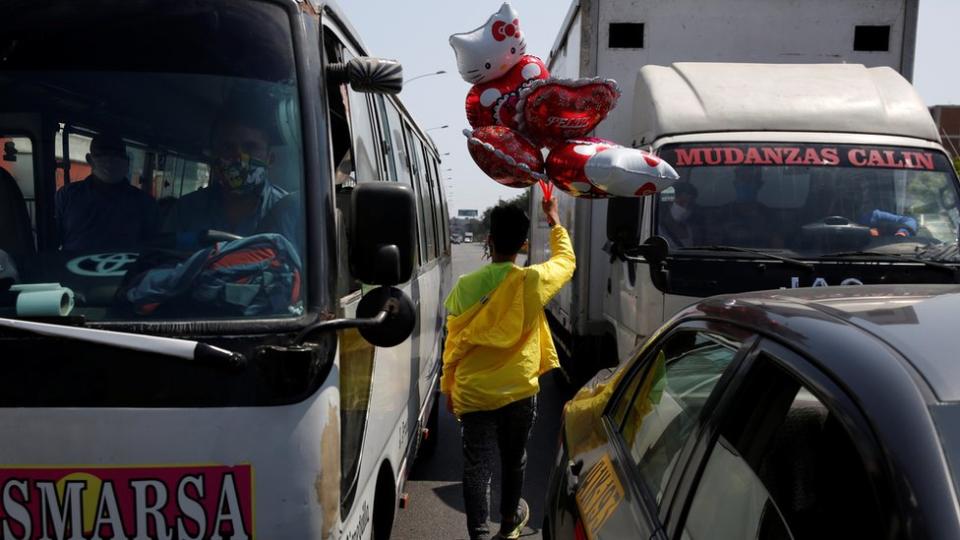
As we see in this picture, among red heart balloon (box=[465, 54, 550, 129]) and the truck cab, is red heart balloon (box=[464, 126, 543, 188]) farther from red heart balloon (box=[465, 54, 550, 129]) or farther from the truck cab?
the truck cab

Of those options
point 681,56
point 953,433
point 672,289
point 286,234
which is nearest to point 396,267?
point 286,234

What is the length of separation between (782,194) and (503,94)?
2063mm

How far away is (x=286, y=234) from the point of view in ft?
8.25

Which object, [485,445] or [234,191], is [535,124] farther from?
[234,191]

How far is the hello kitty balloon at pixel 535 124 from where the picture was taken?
15.6 ft

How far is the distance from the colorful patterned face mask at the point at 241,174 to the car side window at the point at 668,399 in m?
1.45

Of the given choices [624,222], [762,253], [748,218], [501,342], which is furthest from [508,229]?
[748,218]

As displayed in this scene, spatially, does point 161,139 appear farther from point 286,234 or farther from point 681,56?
point 681,56

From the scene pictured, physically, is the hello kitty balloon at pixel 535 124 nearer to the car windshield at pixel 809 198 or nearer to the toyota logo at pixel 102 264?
the car windshield at pixel 809 198

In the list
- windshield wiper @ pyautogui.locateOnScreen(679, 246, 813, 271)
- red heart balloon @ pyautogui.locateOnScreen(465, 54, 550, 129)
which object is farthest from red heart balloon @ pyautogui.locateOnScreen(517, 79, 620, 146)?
windshield wiper @ pyautogui.locateOnScreen(679, 246, 813, 271)

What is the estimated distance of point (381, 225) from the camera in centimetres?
257

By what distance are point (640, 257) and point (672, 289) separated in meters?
0.51

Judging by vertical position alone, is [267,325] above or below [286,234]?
below

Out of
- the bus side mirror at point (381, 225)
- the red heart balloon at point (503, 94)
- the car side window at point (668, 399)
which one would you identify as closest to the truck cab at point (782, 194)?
the red heart balloon at point (503, 94)
